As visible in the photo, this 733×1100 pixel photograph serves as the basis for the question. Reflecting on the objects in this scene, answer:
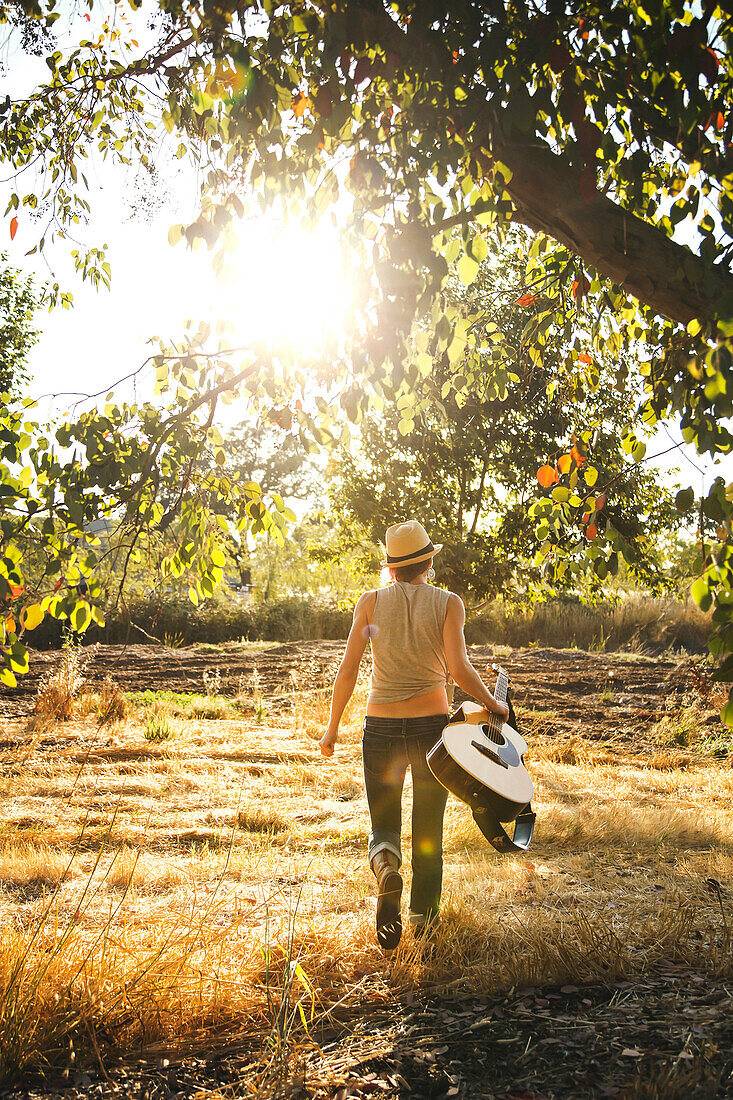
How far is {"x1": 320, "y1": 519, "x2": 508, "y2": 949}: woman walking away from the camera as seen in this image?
3037 millimetres

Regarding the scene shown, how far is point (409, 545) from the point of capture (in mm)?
3258

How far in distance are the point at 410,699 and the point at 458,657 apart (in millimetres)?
250

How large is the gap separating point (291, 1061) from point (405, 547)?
1803 millimetres

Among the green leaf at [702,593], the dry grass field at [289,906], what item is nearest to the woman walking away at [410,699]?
the dry grass field at [289,906]

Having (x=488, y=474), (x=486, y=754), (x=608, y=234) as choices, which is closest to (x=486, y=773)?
(x=486, y=754)

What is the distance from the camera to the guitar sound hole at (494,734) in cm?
316

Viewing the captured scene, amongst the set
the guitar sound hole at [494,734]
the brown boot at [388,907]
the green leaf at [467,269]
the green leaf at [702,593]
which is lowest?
the brown boot at [388,907]

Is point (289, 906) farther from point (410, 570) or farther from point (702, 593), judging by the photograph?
point (702, 593)

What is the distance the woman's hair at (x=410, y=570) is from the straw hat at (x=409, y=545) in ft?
0.06

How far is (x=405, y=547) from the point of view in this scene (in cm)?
326

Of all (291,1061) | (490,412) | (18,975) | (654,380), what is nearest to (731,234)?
(654,380)

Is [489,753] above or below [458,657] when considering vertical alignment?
below

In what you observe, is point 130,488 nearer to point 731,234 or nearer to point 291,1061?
point 291,1061

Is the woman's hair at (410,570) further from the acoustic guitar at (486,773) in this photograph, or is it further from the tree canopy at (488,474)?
the tree canopy at (488,474)
